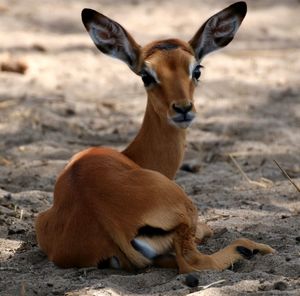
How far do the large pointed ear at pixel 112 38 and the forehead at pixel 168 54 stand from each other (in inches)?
7.5

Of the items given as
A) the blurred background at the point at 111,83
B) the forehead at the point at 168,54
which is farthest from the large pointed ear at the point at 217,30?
the blurred background at the point at 111,83

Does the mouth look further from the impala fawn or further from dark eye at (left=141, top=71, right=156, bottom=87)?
dark eye at (left=141, top=71, right=156, bottom=87)

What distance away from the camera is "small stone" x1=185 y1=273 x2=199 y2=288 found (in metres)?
5.54

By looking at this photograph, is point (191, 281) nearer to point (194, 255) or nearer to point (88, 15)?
point (194, 255)

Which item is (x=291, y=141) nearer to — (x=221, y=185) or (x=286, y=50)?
(x=221, y=185)

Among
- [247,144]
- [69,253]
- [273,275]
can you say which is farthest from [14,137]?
[273,275]

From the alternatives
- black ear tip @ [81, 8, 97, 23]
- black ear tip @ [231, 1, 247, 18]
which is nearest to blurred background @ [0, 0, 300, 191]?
black ear tip @ [81, 8, 97, 23]

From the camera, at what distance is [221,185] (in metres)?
8.16

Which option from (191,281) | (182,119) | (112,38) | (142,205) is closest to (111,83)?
(112,38)

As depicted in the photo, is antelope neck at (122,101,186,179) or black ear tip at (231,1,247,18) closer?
antelope neck at (122,101,186,179)

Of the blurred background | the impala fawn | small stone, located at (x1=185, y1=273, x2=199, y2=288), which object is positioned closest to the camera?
small stone, located at (x1=185, y1=273, x2=199, y2=288)

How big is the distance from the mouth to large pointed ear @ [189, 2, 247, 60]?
2.90 feet

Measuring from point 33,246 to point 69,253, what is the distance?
0.77 metres

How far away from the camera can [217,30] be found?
7.50 metres
